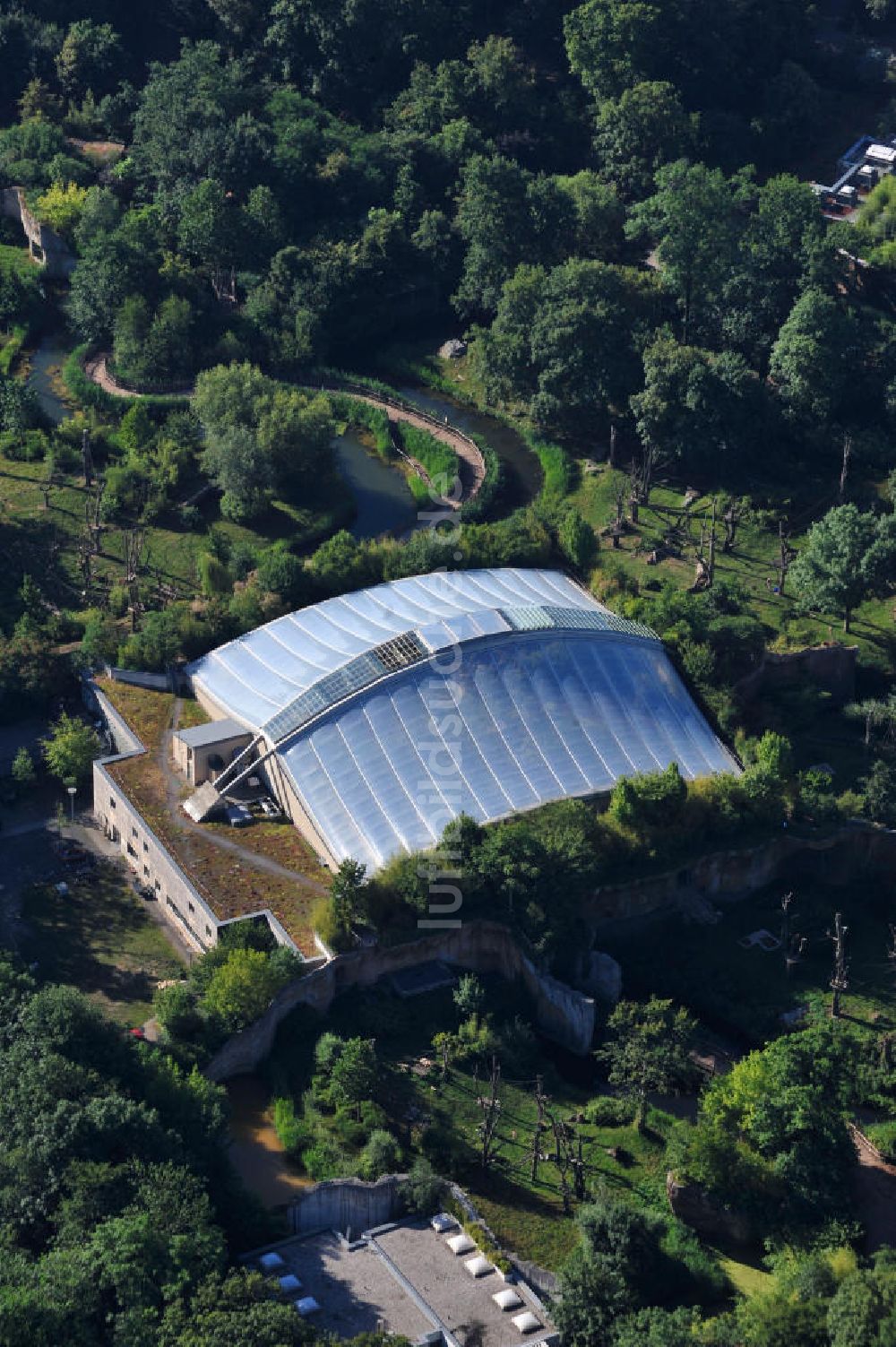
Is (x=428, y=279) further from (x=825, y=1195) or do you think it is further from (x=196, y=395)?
(x=825, y=1195)

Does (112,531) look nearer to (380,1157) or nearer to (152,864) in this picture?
(152,864)

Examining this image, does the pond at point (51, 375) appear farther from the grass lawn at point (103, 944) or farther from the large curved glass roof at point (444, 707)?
the grass lawn at point (103, 944)

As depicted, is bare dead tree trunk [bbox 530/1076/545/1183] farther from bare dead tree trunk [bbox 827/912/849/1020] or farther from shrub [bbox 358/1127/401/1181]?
bare dead tree trunk [bbox 827/912/849/1020]

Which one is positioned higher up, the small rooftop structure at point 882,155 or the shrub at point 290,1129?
the small rooftop structure at point 882,155

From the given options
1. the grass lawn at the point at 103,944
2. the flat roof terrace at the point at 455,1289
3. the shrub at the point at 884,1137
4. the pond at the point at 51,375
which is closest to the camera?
the flat roof terrace at the point at 455,1289

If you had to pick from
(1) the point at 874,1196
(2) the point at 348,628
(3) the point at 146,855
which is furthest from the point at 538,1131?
(2) the point at 348,628

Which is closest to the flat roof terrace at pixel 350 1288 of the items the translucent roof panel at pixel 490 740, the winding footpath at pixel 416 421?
the translucent roof panel at pixel 490 740
